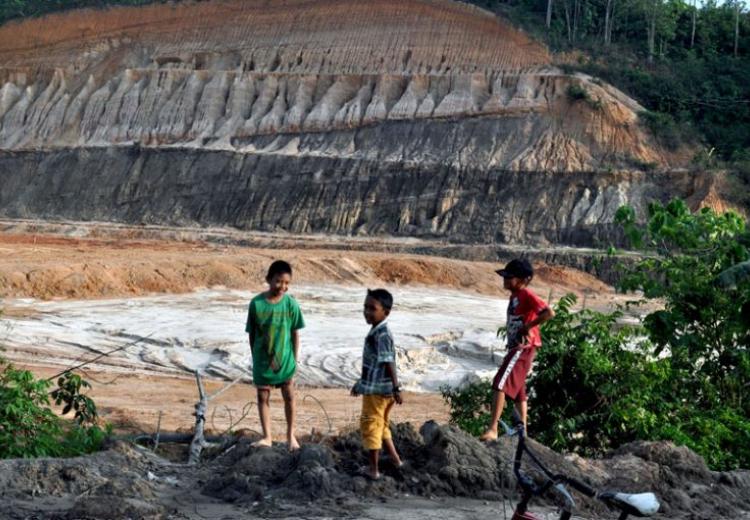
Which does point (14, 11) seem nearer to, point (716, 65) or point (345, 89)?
point (345, 89)

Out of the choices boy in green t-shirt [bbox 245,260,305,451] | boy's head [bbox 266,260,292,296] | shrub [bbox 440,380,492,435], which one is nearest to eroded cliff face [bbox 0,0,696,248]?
shrub [bbox 440,380,492,435]

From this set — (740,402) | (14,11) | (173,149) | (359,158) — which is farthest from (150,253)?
(14,11)

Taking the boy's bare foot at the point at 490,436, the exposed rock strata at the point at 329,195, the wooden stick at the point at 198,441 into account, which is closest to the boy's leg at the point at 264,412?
the wooden stick at the point at 198,441

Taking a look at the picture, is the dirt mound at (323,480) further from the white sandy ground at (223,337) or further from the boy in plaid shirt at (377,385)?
the white sandy ground at (223,337)

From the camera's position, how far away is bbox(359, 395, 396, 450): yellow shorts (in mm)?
7891

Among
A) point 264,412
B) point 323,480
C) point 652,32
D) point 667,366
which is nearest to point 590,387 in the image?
point 667,366

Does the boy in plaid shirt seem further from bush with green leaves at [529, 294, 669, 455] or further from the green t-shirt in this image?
bush with green leaves at [529, 294, 669, 455]

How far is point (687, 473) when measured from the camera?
8523 mm

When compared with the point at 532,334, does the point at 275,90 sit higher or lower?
higher

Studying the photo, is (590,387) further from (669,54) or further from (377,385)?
(669,54)

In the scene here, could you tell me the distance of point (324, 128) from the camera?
136 feet

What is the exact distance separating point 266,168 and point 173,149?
16.2ft

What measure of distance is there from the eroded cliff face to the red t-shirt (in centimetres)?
2642

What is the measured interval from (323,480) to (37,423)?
3114mm
